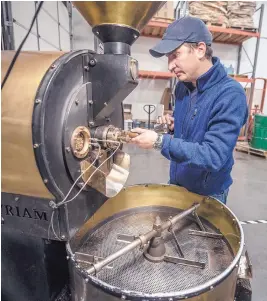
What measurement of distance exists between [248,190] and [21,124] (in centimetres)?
267

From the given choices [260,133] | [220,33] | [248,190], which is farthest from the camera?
[220,33]

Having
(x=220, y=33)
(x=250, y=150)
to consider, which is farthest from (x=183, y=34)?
(x=220, y=33)

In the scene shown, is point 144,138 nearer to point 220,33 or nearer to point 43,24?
point 43,24

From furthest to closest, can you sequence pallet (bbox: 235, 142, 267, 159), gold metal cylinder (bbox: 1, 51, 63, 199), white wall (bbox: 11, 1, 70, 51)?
1. pallet (bbox: 235, 142, 267, 159)
2. white wall (bbox: 11, 1, 70, 51)
3. gold metal cylinder (bbox: 1, 51, 63, 199)

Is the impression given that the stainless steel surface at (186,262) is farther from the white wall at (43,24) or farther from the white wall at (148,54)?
the white wall at (148,54)

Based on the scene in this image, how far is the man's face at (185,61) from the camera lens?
100cm

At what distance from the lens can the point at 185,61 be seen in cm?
102

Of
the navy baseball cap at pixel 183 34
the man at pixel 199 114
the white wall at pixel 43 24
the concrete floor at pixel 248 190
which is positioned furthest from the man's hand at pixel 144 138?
the white wall at pixel 43 24

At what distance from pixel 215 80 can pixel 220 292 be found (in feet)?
2.61

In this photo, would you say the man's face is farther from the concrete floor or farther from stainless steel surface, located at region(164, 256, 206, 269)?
the concrete floor

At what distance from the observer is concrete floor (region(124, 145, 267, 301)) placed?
1.52 metres

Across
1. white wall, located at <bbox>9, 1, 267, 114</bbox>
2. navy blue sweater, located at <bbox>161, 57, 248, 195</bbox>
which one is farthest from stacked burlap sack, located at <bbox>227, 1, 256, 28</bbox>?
navy blue sweater, located at <bbox>161, 57, 248, 195</bbox>

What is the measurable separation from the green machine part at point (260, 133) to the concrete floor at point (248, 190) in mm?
249

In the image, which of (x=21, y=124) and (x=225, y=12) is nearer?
(x=21, y=124)
